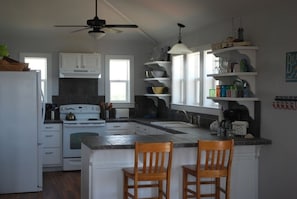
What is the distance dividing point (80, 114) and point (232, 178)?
13.1 feet

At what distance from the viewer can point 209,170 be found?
13.7 ft

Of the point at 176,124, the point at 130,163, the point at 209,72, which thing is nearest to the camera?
the point at 130,163

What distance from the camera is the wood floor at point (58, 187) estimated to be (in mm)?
5875

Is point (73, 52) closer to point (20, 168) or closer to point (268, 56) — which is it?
point (20, 168)

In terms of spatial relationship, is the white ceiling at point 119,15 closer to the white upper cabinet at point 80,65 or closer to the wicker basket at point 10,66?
the white upper cabinet at point 80,65

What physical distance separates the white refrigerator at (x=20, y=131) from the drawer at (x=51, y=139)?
1352mm

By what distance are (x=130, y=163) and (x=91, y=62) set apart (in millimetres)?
3972

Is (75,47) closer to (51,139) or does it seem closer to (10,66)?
(51,139)

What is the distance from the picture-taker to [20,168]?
20.0 feet

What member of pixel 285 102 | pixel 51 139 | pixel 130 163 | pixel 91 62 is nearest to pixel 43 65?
pixel 91 62

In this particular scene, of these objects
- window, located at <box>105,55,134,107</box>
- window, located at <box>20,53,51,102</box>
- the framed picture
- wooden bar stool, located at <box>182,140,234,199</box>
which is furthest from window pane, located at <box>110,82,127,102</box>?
the framed picture

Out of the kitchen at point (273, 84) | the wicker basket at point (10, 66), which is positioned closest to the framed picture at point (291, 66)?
the kitchen at point (273, 84)

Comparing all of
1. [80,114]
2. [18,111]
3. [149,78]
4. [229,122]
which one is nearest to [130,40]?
[149,78]

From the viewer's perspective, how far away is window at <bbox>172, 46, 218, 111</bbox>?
20.4ft
